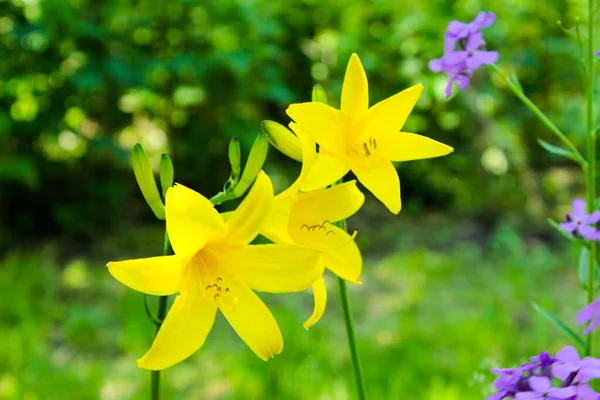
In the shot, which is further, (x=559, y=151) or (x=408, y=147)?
(x=559, y=151)

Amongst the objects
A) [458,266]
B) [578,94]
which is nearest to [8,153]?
[458,266]

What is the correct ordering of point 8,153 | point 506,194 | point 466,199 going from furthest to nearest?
point 466,199 < point 506,194 < point 8,153

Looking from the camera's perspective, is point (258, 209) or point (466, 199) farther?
point (466, 199)

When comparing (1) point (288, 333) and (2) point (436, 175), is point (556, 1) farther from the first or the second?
(1) point (288, 333)

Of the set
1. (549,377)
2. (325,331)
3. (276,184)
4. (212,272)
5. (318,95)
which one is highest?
(318,95)

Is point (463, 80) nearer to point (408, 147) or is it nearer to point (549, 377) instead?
point (408, 147)

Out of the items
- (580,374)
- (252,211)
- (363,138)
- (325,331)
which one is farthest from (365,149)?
(325,331)
